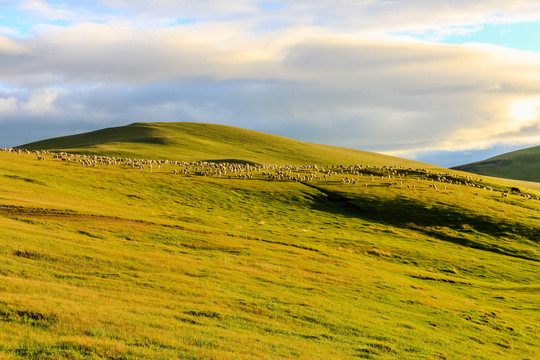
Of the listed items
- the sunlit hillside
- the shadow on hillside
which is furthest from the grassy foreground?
the shadow on hillside

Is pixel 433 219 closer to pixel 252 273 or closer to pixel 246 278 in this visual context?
pixel 252 273

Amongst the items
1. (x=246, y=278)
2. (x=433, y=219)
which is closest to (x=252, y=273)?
(x=246, y=278)

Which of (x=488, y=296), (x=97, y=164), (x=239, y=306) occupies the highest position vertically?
(x=97, y=164)

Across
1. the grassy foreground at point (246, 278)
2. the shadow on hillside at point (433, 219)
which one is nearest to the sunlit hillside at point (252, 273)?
the grassy foreground at point (246, 278)

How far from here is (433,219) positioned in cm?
8256

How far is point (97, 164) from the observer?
344 feet

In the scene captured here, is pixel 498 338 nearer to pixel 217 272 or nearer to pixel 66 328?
pixel 217 272

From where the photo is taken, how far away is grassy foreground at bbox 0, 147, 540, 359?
771 inches

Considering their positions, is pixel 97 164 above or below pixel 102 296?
above

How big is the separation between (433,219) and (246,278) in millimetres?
58659

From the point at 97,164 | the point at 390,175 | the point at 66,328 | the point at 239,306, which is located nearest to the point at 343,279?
the point at 239,306

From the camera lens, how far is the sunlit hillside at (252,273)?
19.8m

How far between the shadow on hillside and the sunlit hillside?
0.41m

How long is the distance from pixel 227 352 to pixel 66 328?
689 centimetres
